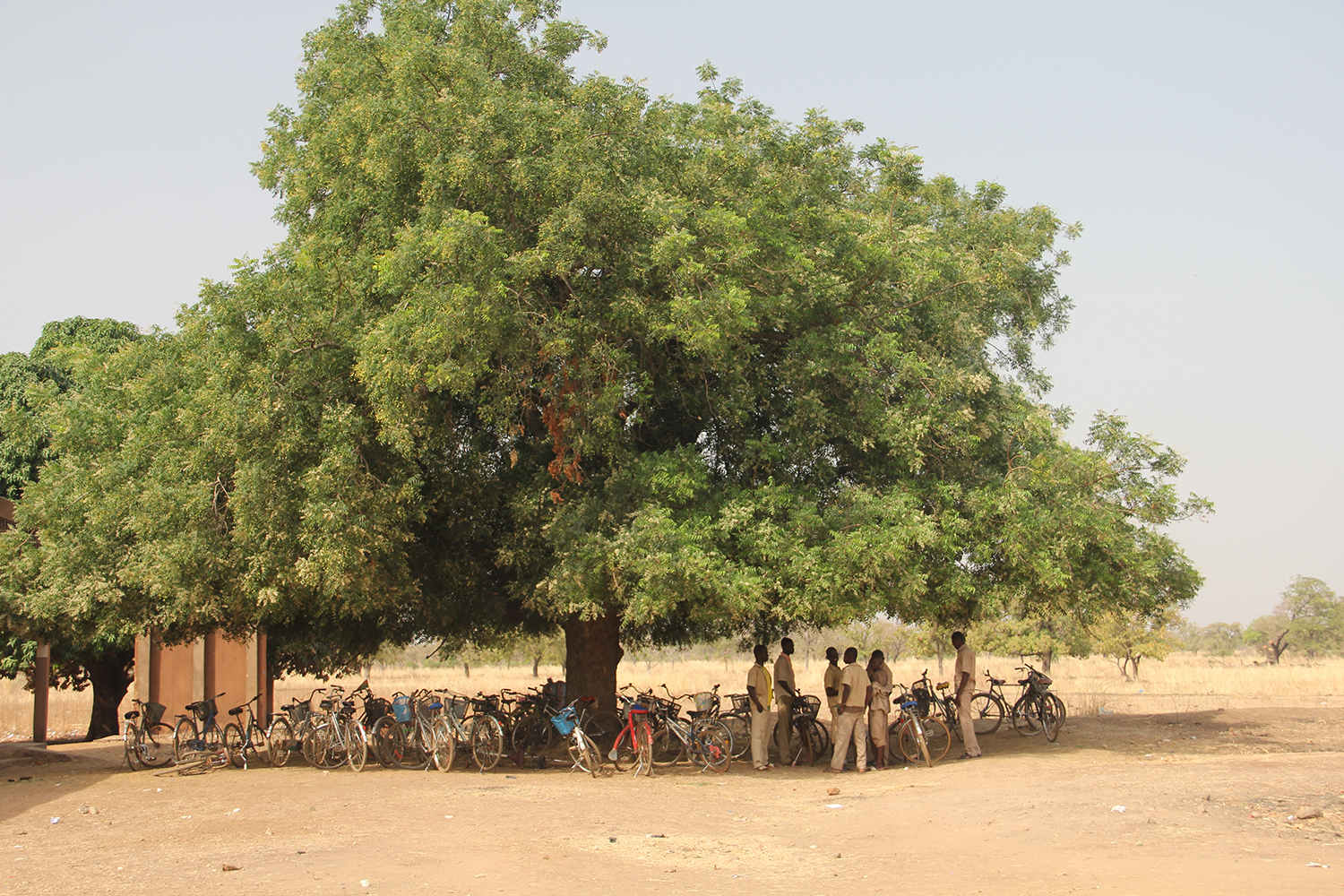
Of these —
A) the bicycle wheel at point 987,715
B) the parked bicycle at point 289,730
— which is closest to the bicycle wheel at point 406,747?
the parked bicycle at point 289,730

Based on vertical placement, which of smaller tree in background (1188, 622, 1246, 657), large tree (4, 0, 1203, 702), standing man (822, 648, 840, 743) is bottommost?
smaller tree in background (1188, 622, 1246, 657)

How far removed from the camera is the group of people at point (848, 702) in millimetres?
14430

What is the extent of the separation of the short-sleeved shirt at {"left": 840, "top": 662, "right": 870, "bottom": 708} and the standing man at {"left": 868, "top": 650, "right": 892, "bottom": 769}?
217 mm

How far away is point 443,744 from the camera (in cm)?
1454

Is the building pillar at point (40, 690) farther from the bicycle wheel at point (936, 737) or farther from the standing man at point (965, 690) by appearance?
the standing man at point (965, 690)

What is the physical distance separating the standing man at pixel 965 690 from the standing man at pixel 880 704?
106 centimetres

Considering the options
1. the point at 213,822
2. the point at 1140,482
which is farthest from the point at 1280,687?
the point at 213,822

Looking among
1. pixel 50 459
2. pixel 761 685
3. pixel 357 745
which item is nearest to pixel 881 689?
pixel 761 685

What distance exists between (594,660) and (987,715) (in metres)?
6.86

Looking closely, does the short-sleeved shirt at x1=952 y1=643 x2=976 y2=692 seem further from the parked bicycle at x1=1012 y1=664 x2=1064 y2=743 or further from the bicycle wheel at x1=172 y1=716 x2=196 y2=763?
the bicycle wheel at x1=172 y1=716 x2=196 y2=763

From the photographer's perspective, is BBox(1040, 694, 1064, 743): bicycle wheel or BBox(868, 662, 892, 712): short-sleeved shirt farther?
BBox(1040, 694, 1064, 743): bicycle wheel

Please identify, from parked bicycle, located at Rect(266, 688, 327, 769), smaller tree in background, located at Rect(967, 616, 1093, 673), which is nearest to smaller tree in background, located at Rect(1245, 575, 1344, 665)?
smaller tree in background, located at Rect(967, 616, 1093, 673)

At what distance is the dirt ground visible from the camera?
309 inches

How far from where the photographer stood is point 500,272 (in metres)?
12.7
